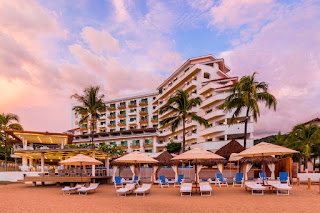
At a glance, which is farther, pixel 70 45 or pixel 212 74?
pixel 212 74

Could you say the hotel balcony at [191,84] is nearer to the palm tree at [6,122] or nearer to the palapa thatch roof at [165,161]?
the palapa thatch roof at [165,161]

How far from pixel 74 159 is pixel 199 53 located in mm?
39619

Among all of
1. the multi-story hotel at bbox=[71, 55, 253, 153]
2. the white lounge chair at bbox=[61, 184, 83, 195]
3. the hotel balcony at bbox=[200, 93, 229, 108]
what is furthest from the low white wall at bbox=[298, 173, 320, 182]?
the white lounge chair at bbox=[61, 184, 83, 195]

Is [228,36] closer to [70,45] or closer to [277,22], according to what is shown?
[277,22]

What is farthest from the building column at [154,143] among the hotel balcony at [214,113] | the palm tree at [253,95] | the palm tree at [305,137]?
the palm tree at [253,95]

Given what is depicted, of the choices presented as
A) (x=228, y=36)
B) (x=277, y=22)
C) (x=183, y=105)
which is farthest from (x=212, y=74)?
(x=277, y=22)

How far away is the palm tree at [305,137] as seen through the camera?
117 ft

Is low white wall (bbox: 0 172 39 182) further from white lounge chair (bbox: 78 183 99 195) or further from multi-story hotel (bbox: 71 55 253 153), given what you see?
multi-story hotel (bbox: 71 55 253 153)

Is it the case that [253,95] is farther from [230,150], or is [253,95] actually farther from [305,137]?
[305,137]

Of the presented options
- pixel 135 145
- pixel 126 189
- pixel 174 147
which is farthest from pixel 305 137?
pixel 135 145

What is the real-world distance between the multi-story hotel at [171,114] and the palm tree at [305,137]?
6769mm

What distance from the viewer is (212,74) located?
4794 centimetres

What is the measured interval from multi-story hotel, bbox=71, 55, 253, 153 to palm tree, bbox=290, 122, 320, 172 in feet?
22.2

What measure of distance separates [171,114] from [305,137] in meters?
27.6
